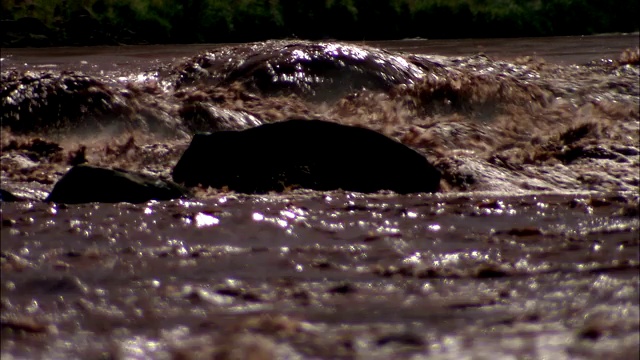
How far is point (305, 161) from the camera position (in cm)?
619

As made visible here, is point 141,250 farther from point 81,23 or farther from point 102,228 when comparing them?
point 81,23

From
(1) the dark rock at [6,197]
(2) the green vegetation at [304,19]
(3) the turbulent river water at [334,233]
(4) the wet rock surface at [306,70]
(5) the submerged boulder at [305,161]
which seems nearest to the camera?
(3) the turbulent river water at [334,233]

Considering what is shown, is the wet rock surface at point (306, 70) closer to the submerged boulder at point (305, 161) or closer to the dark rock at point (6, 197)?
the submerged boulder at point (305, 161)

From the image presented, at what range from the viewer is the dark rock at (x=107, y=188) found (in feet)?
17.8

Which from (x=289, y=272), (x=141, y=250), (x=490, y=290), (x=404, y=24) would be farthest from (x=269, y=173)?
(x=404, y=24)

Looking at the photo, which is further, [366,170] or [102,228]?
[366,170]

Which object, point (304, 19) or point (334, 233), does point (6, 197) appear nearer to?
point (334, 233)

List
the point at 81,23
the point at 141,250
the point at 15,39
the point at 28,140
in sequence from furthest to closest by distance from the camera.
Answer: the point at 81,23, the point at 15,39, the point at 28,140, the point at 141,250

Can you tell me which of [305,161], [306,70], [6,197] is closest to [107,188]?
[6,197]

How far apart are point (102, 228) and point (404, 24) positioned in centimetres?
1901

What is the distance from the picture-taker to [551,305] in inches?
132

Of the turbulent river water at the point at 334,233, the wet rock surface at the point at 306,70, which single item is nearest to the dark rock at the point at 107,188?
the turbulent river water at the point at 334,233

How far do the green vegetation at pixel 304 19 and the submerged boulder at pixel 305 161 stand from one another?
13.2 meters

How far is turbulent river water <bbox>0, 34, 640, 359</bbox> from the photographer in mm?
3098
